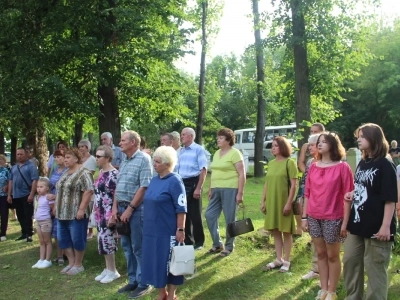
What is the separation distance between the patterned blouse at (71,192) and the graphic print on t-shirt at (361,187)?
→ 12.1 feet

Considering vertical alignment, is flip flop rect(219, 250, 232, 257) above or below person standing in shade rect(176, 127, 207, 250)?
below

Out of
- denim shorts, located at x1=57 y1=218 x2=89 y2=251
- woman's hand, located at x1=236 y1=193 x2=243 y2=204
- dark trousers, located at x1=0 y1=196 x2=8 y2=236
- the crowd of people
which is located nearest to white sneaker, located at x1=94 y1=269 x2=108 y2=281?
the crowd of people

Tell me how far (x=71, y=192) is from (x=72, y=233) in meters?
0.59

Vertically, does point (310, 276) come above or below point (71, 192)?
below

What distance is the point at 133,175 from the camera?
18.2ft

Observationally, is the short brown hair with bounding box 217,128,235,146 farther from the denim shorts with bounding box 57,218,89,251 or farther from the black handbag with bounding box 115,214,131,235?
the denim shorts with bounding box 57,218,89,251

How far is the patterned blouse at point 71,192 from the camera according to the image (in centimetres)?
645

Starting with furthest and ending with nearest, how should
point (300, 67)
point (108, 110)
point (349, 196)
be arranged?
point (108, 110)
point (300, 67)
point (349, 196)

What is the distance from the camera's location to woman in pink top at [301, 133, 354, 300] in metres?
4.83

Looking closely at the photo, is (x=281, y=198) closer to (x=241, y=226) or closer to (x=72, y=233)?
(x=241, y=226)

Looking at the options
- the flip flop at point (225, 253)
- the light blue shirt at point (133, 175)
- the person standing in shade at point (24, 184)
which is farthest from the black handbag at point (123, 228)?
the person standing in shade at point (24, 184)

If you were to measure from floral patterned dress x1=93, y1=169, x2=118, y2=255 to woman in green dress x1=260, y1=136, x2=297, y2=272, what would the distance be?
2.13 meters

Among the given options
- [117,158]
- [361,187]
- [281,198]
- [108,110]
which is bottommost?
[281,198]

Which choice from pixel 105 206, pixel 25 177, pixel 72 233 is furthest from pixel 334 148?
pixel 25 177
